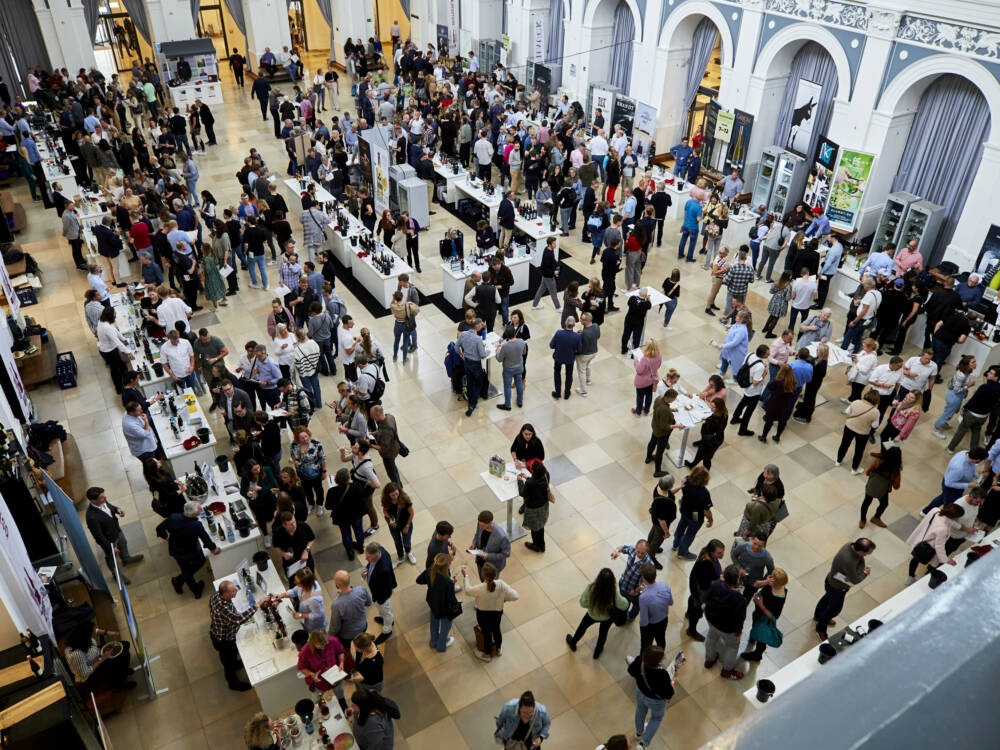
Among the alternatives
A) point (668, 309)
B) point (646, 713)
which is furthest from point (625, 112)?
point (646, 713)

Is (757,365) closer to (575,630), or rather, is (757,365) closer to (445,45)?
(575,630)

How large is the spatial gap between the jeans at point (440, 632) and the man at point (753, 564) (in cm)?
272

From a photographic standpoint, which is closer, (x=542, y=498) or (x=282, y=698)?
(x=282, y=698)

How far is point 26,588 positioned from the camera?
5910 mm

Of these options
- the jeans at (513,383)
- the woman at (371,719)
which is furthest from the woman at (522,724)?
the jeans at (513,383)

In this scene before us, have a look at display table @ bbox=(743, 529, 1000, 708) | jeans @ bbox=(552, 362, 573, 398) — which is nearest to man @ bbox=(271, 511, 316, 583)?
display table @ bbox=(743, 529, 1000, 708)

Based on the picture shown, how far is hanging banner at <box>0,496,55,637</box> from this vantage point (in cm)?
555

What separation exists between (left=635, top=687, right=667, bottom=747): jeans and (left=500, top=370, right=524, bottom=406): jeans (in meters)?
4.79

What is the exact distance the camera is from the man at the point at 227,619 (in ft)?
20.8

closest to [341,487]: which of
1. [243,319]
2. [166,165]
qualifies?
[243,319]

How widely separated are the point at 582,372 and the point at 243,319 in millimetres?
5731

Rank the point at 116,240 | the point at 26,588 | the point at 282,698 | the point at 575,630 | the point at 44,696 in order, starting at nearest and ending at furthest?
the point at 44,696 < the point at 26,588 < the point at 282,698 < the point at 575,630 < the point at 116,240

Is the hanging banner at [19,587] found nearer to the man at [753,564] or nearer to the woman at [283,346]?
the woman at [283,346]

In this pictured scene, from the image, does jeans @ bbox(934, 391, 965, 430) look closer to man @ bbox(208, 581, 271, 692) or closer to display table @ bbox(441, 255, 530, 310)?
display table @ bbox(441, 255, 530, 310)
